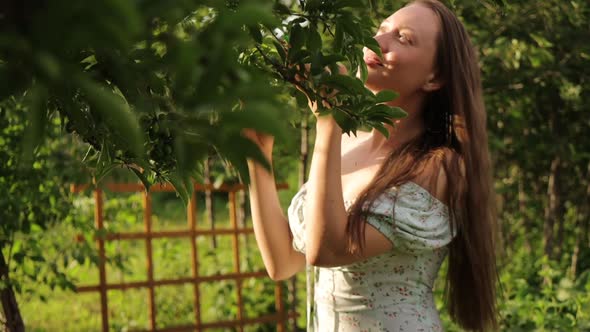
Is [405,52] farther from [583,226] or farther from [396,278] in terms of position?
[583,226]

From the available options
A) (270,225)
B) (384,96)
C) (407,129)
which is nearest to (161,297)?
(270,225)

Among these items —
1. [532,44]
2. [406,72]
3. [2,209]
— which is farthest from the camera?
[532,44]

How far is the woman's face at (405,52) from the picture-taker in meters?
1.91

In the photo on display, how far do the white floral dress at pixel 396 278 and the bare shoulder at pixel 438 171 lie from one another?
20mm

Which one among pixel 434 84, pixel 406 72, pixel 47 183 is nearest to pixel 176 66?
pixel 406 72

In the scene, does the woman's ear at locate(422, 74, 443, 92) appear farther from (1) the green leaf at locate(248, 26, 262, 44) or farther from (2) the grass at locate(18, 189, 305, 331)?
(2) the grass at locate(18, 189, 305, 331)

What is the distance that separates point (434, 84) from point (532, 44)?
1.92m

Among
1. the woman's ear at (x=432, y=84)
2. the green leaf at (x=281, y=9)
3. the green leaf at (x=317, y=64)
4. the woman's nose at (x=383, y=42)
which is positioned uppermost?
the woman's nose at (x=383, y=42)

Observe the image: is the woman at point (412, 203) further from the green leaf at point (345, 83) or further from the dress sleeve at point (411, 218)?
the green leaf at point (345, 83)

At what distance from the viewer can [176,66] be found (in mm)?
491

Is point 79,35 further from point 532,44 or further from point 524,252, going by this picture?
point 524,252

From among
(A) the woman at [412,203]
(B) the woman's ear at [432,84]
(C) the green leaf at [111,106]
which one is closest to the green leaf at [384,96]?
(C) the green leaf at [111,106]

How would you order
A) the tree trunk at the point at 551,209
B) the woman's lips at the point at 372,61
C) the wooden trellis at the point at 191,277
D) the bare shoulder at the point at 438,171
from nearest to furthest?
1. the woman's lips at the point at 372,61
2. the bare shoulder at the point at 438,171
3. the wooden trellis at the point at 191,277
4. the tree trunk at the point at 551,209

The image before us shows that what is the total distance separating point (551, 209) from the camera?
4.59 meters
